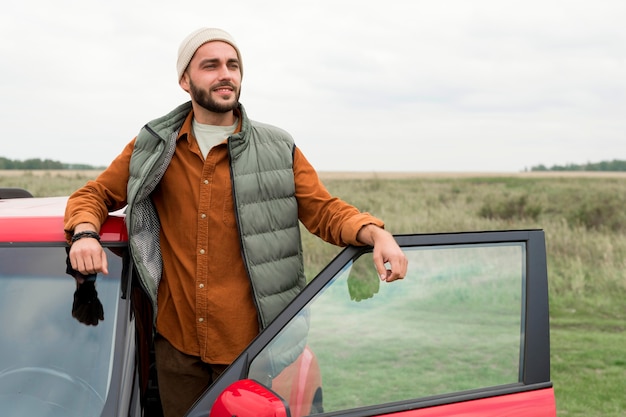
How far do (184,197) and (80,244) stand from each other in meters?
0.43

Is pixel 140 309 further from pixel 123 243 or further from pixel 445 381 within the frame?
pixel 445 381

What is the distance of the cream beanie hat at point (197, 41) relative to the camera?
2607 millimetres

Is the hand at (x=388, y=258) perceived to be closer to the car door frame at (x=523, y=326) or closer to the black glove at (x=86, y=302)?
the car door frame at (x=523, y=326)

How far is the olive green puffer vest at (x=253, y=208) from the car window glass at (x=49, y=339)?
176 millimetres

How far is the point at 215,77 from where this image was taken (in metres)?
2.55

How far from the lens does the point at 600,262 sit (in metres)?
11.9

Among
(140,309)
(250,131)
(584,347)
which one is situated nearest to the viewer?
(140,309)

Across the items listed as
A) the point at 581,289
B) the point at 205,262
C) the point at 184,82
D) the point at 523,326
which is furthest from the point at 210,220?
the point at 581,289

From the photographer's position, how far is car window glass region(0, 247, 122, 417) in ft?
7.04

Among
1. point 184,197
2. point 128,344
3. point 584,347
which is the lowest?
point 584,347

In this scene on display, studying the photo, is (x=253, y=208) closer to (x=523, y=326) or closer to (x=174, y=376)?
(x=174, y=376)

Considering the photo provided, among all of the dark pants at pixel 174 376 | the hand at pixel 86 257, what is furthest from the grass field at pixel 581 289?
the hand at pixel 86 257

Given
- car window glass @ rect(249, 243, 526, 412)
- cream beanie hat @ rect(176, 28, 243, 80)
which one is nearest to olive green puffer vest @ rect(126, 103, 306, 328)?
cream beanie hat @ rect(176, 28, 243, 80)

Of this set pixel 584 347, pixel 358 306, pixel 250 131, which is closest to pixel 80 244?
pixel 250 131
